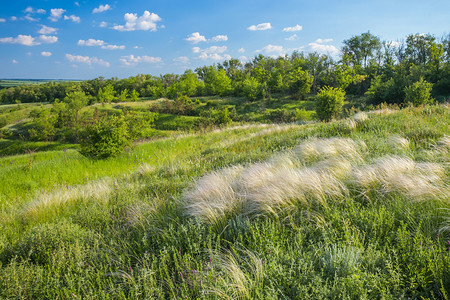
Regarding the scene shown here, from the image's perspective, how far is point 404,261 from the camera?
170 cm

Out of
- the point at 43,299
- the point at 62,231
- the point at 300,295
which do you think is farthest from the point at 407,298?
the point at 62,231

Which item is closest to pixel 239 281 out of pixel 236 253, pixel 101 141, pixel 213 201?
pixel 236 253

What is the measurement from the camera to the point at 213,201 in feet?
9.99

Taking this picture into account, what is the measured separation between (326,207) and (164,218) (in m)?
1.98

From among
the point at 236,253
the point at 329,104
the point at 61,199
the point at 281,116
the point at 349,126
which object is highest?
the point at 329,104

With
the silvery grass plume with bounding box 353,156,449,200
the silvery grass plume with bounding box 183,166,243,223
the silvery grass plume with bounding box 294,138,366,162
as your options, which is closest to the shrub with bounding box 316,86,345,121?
the silvery grass plume with bounding box 294,138,366,162

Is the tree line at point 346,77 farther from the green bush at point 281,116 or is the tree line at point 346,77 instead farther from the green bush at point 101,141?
the green bush at point 101,141

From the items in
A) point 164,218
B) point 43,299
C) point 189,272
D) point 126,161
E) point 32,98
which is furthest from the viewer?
point 32,98

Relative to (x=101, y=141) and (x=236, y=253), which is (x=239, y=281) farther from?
(x=101, y=141)

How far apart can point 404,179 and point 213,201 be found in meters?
2.30

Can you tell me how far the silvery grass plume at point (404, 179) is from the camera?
245 centimetres

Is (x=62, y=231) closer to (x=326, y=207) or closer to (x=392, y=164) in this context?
(x=326, y=207)

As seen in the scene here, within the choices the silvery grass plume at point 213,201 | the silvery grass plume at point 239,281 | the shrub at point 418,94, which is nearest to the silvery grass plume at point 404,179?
the silvery grass plume at point 213,201

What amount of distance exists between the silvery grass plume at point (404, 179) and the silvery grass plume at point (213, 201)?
165 centimetres
